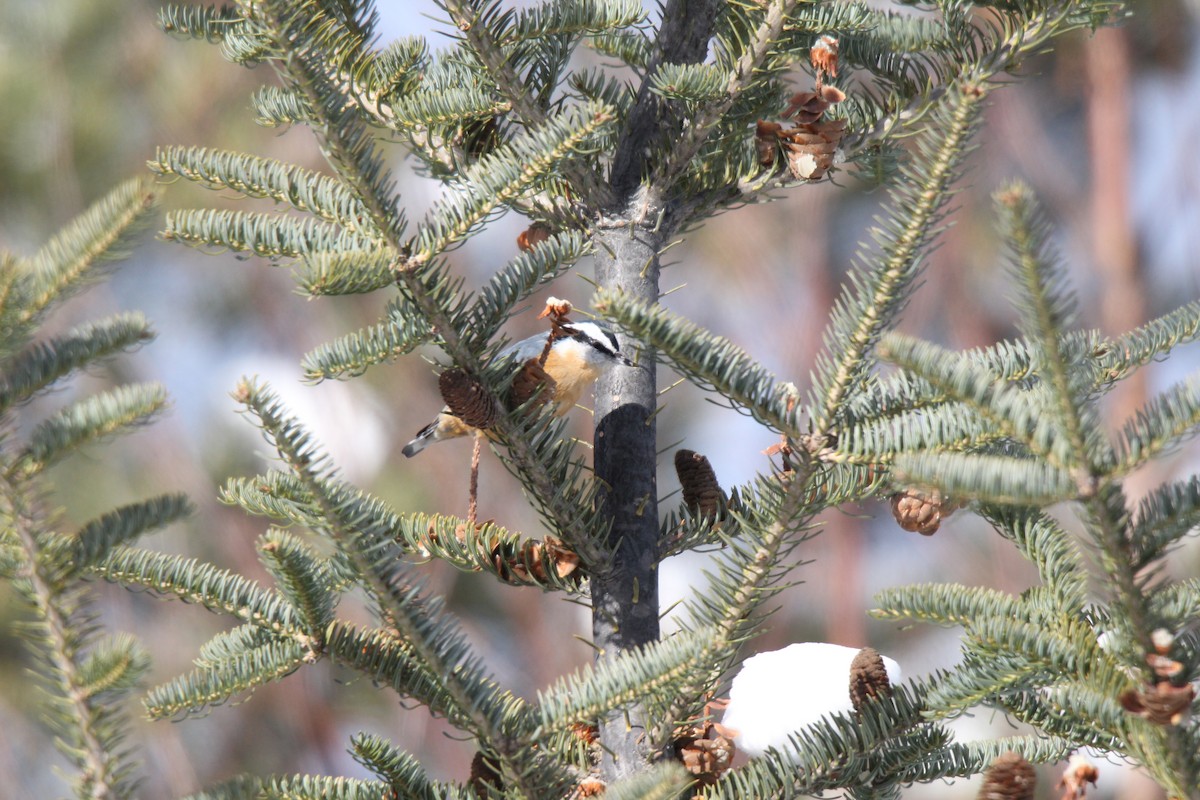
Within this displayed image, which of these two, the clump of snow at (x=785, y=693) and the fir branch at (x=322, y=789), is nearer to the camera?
the fir branch at (x=322, y=789)

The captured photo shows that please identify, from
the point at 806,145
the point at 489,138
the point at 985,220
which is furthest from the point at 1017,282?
the point at 985,220

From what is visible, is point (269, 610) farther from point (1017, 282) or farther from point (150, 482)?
point (150, 482)

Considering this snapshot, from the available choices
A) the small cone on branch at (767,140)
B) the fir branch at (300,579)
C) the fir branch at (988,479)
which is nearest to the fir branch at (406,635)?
the fir branch at (300,579)

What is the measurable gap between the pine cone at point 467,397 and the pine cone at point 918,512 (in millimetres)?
387

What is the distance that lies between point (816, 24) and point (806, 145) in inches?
4.5

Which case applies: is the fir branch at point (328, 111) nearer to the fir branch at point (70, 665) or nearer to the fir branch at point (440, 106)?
the fir branch at point (440, 106)

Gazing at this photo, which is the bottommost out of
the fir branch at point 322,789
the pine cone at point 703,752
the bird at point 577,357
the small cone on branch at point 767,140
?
the fir branch at point 322,789

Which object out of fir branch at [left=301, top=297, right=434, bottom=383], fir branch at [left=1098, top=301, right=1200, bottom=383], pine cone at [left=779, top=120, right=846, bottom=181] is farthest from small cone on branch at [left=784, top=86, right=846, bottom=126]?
fir branch at [left=301, top=297, right=434, bottom=383]

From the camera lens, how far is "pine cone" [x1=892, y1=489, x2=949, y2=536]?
0.97 meters

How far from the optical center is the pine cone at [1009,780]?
2.56ft

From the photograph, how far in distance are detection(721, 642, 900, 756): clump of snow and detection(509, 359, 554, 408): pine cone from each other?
311 millimetres

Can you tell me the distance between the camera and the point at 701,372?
0.77 meters

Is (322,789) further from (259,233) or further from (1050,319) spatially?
(1050,319)

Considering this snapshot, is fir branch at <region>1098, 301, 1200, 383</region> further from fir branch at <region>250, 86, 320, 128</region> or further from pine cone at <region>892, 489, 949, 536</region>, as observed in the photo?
fir branch at <region>250, 86, 320, 128</region>
